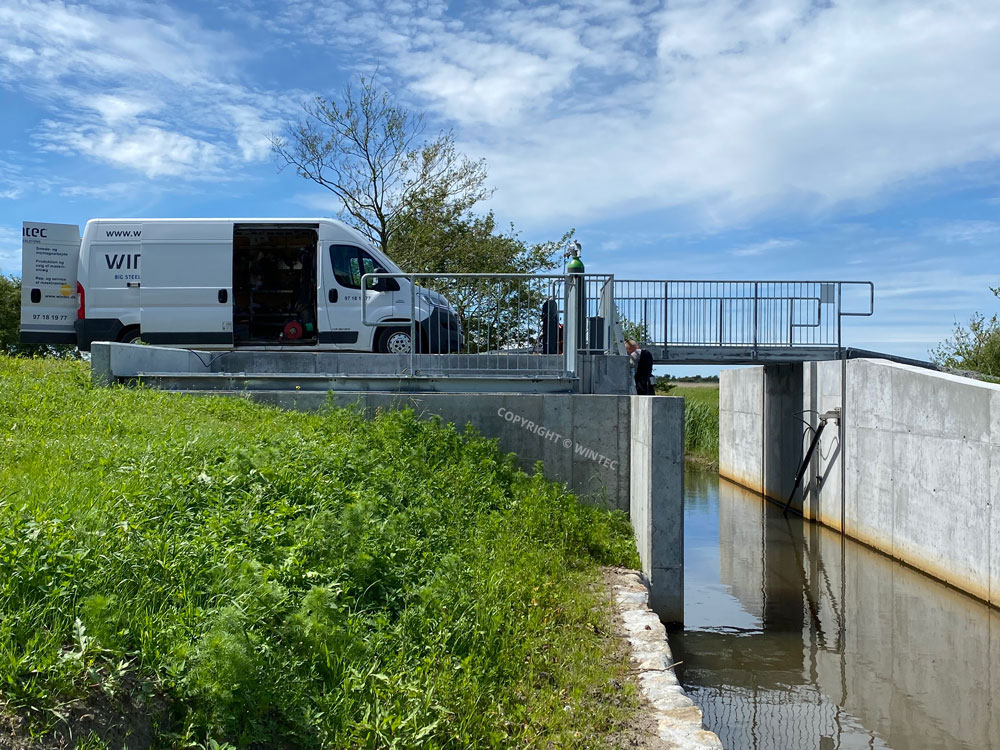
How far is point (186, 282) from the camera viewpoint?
530 inches

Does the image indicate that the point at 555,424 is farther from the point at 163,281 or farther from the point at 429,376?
the point at 163,281

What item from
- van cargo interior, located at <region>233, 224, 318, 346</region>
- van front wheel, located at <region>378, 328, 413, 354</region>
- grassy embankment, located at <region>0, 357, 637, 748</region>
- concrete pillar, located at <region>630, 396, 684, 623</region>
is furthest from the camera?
van cargo interior, located at <region>233, 224, 318, 346</region>

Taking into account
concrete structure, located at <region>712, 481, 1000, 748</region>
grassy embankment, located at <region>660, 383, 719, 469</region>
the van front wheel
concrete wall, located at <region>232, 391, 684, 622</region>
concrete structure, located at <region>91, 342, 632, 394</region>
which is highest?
the van front wheel

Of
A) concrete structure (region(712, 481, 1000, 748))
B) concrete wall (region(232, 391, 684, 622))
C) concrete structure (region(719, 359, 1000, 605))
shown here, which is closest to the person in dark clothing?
concrete structure (region(712, 481, 1000, 748))

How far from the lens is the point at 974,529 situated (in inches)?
421

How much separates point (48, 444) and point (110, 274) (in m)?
7.75

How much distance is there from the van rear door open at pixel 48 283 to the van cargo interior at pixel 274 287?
2.65m

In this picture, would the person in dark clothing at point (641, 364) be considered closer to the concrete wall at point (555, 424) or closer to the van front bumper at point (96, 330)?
the concrete wall at point (555, 424)

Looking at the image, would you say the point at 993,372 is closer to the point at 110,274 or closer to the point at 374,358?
the point at 374,358

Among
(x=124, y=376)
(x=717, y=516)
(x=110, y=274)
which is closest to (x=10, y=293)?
(x=110, y=274)

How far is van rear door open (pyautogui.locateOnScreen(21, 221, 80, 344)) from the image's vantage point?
13375mm

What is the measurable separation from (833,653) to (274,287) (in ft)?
35.3

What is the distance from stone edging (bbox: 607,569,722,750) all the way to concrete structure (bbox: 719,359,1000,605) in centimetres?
568

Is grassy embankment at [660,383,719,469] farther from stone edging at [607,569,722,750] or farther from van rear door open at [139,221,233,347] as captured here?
stone edging at [607,569,722,750]
